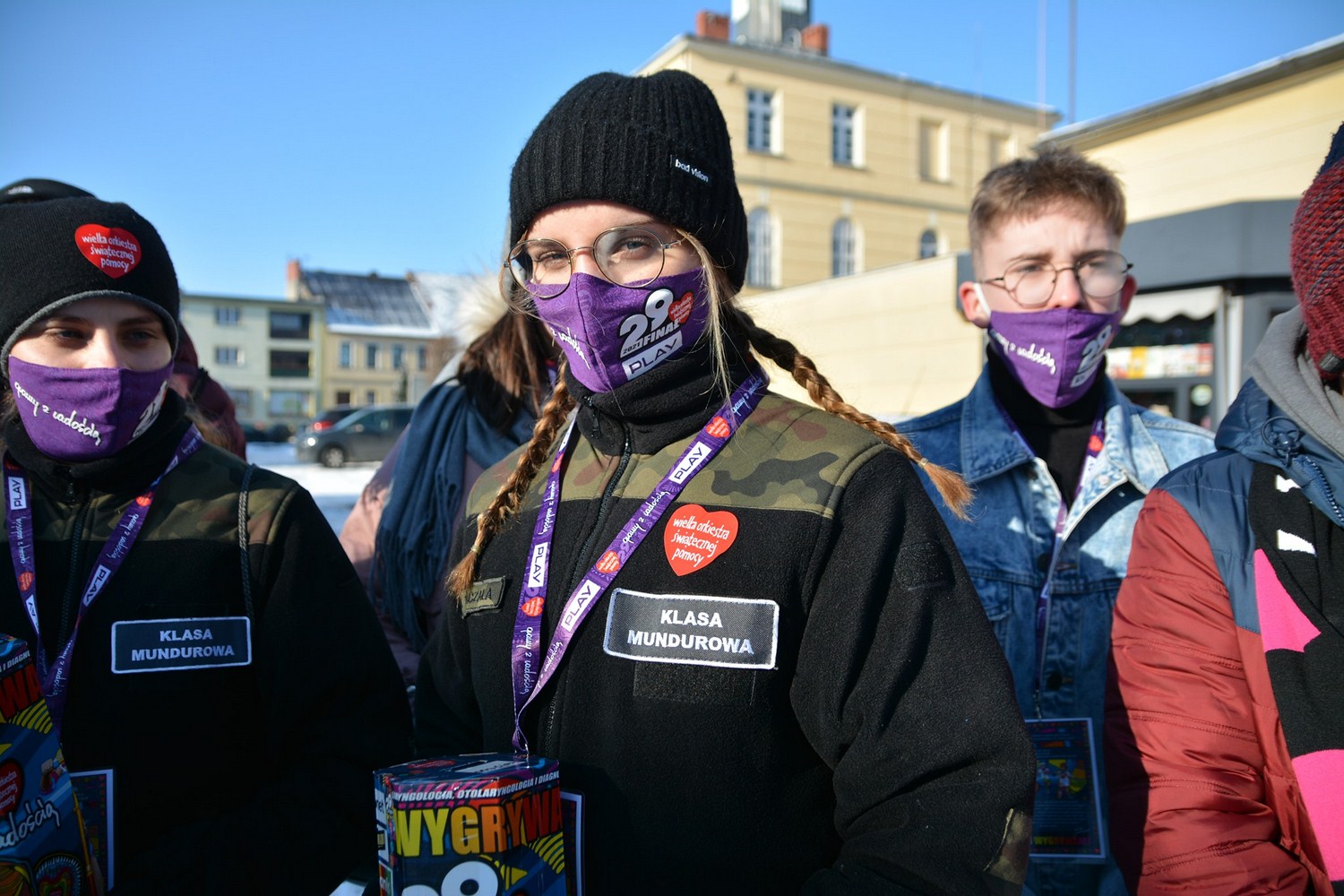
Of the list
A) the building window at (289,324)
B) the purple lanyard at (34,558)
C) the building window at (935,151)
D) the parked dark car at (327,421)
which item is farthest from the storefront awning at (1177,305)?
the building window at (289,324)

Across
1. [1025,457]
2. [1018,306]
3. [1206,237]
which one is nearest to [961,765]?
[1025,457]

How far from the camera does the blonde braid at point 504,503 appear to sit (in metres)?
1.78

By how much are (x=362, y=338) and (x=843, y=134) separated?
35357 mm

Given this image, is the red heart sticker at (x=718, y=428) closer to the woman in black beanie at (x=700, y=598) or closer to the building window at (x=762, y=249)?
the woman in black beanie at (x=700, y=598)

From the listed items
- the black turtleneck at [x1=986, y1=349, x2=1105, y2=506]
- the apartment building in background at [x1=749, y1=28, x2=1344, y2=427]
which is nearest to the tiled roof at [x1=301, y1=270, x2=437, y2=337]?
the apartment building in background at [x1=749, y1=28, x2=1344, y2=427]

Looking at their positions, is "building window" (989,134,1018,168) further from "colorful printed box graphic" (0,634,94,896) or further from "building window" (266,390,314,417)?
"building window" (266,390,314,417)

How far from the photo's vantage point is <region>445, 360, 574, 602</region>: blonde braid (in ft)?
5.85

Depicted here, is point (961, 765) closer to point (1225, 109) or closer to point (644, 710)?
point (644, 710)

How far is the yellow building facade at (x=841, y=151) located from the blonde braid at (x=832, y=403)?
21462 millimetres

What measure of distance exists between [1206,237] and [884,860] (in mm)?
7517

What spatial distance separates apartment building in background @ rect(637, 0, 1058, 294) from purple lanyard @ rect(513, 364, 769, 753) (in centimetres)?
2070

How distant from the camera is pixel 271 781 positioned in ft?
6.25

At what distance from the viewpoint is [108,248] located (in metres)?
2.03

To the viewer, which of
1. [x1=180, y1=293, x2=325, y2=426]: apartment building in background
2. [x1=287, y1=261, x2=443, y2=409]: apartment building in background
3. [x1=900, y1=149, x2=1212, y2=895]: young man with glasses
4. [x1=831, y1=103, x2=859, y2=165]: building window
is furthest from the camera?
[x1=287, y1=261, x2=443, y2=409]: apartment building in background
